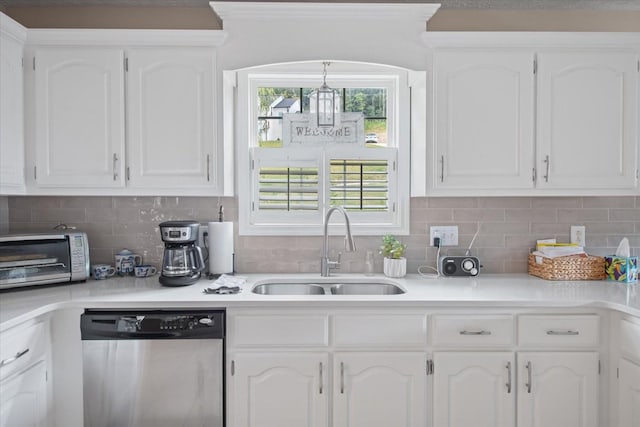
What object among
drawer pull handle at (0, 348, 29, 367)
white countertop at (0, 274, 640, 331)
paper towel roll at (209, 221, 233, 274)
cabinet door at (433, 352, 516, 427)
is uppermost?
paper towel roll at (209, 221, 233, 274)

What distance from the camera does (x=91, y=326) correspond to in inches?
78.7

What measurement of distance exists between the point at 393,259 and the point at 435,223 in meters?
0.37

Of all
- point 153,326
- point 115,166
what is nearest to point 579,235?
point 153,326

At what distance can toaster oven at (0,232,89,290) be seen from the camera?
2.17m

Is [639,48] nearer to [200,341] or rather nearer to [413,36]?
[413,36]

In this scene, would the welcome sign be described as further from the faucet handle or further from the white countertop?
the white countertop

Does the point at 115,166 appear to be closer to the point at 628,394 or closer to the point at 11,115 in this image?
the point at 11,115

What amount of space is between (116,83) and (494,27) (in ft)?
7.04

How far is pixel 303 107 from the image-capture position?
2.75 m

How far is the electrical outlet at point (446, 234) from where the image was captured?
8.76 feet

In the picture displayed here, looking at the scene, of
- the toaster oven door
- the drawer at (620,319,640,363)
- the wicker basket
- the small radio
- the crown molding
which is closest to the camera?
the drawer at (620,319,640,363)

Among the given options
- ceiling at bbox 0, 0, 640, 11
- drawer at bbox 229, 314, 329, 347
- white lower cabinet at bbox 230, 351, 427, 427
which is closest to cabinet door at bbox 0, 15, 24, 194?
ceiling at bbox 0, 0, 640, 11

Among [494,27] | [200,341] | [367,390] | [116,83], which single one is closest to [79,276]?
[200,341]

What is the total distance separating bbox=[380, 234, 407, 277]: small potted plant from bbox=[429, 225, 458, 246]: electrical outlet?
0.23 metres
